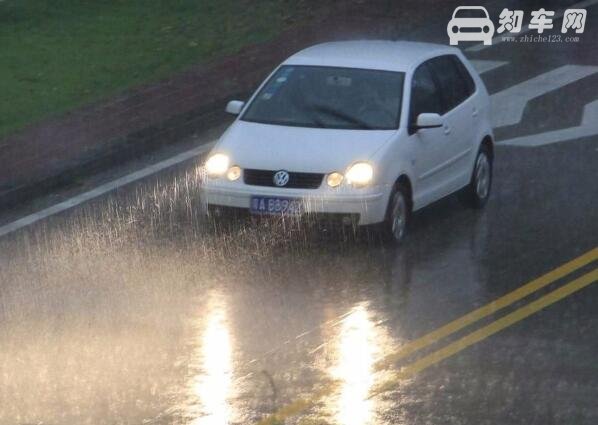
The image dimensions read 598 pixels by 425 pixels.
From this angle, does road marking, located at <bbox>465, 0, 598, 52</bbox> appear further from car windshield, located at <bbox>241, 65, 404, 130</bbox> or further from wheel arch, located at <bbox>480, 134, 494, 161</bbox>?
car windshield, located at <bbox>241, 65, 404, 130</bbox>

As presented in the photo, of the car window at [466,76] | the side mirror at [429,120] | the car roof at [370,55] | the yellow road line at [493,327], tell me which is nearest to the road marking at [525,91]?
the car window at [466,76]

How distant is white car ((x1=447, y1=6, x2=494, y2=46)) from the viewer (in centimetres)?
2297

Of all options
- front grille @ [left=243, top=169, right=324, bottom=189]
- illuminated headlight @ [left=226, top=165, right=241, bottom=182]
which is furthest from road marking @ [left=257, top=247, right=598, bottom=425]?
illuminated headlight @ [left=226, top=165, right=241, bottom=182]

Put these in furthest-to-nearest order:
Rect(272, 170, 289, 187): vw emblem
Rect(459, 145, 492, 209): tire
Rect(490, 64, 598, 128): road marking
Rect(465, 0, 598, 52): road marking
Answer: Rect(465, 0, 598, 52): road marking < Rect(490, 64, 598, 128): road marking < Rect(459, 145, 492, 209): tire < Rect(272, 170, 289, 187): vw emblem

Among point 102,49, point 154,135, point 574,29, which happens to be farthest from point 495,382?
point 574,29

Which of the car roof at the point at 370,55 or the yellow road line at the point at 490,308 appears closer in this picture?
the yellow road line at the point at 490,308

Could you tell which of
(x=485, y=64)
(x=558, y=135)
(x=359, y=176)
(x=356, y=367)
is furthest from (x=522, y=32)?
(x=356, y=367)

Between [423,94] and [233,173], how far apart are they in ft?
6.83

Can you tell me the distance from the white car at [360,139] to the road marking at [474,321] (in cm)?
162

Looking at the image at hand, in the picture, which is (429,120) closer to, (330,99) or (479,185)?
(330,99)

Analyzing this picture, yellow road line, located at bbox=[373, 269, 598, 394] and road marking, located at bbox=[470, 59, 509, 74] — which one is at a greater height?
yellow road line, located at bbox=[373, 269, 598, 394]

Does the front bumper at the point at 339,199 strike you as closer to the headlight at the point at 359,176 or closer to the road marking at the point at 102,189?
the headlight at the point at 359,176

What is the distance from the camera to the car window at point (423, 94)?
43.3 feet

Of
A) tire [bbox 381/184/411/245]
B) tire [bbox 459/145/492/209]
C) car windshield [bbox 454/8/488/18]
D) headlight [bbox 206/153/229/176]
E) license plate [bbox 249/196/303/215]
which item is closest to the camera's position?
license plate [bbox 249/196/303/215]
